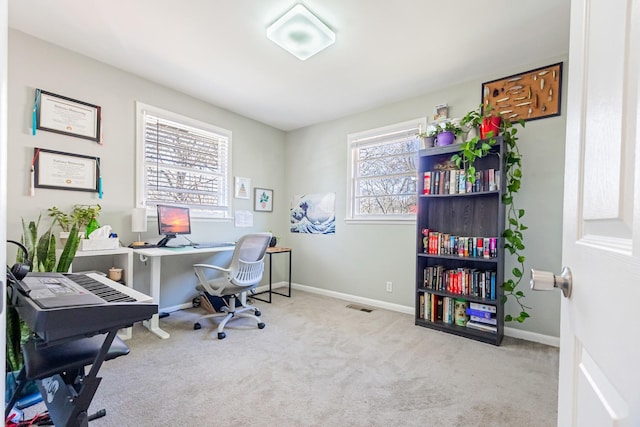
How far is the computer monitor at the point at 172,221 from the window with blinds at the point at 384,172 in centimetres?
206

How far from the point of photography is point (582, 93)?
564 millimetres

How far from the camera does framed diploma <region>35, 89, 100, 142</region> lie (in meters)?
2.33

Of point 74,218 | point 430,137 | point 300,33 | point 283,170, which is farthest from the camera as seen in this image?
point 283,170

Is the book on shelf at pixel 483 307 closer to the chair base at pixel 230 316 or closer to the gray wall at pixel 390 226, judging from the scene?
the gray wall at pixel 390 226

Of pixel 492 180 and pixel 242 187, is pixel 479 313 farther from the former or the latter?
pixel 242 187

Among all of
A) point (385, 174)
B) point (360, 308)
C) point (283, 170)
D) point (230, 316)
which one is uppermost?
point (283, 170)

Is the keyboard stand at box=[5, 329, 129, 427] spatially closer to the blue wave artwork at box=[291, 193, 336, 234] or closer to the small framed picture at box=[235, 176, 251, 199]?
the small framed picture at box=[235, 176, 251, 199]

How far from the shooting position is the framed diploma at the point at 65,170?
233 centimetres

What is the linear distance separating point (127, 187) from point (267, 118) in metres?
2.06

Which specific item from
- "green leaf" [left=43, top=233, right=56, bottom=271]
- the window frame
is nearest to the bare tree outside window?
the window frame

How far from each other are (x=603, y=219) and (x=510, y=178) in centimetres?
255

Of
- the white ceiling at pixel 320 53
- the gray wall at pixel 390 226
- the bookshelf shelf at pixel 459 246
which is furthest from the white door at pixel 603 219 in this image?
the gray wall at pixel 390 226

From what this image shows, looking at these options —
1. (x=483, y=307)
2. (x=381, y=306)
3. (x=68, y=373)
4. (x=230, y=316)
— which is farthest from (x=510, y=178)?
(x=68, y=373)

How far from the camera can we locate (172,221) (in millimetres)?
2932
